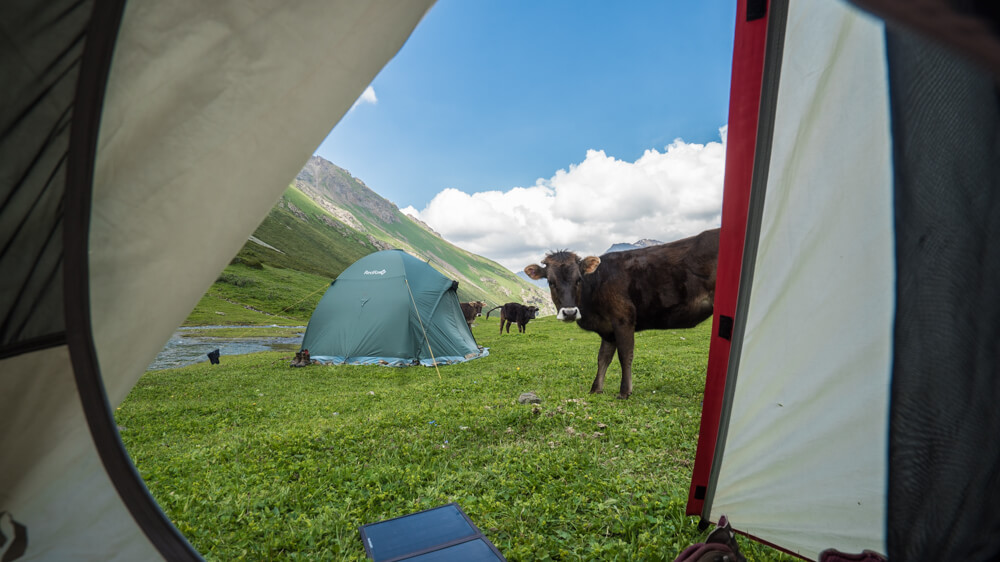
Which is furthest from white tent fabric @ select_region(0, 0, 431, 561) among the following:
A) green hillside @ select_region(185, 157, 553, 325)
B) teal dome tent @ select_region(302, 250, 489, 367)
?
teal dome tent @ select_region(302, 250, 489, 367)

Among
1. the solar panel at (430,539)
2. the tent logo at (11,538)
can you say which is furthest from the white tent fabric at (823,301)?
the tent logo at (11,538)

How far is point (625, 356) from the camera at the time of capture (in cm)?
653

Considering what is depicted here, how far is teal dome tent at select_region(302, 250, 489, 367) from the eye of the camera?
1180 centimetres

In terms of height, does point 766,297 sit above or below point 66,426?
above

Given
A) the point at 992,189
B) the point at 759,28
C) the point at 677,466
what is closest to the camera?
the point at 992,189

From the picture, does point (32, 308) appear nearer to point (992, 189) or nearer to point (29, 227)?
point (29, 227)

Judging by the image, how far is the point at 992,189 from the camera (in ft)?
3.12

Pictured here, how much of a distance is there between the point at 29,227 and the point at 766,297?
2795 mm

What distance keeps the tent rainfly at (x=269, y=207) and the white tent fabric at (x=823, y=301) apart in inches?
0.5

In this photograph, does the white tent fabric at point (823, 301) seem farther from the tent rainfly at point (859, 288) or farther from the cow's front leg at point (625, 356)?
the cow's front leg at point (625, 356)

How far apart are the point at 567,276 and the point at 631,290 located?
39.3 inches

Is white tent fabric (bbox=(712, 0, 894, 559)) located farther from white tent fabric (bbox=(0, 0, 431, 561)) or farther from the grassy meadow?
white tent fabric (bbox=(0, 0, 431, 561))

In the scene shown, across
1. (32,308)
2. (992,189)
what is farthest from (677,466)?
(32,308)

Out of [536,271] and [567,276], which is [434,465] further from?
[536,271]
